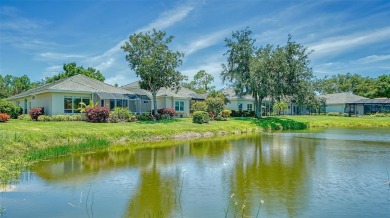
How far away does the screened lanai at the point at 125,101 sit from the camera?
33800 millimetres

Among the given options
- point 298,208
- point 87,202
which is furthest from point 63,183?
point 298,208

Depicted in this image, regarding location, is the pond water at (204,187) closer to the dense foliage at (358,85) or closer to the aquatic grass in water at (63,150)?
the aquatic grass in water at (63,150)

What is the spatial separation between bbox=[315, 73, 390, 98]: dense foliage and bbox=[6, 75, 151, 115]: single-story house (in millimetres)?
42550

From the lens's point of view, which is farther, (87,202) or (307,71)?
(307,71)

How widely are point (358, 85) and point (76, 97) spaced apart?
72544 mm

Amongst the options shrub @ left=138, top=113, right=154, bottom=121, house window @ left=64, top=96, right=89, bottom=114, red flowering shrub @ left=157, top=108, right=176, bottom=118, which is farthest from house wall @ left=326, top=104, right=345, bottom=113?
house window @ left=64, top=96, right=89, bottom=114

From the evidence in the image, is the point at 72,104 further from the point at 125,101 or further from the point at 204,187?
the point at 204,187

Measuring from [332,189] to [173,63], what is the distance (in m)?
26.6

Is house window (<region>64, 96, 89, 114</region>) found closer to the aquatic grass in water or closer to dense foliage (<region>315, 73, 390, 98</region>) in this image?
the aquatic grass in water

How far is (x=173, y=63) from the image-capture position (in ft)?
115

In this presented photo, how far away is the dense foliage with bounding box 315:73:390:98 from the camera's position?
72.4m

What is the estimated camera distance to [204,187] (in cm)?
1099

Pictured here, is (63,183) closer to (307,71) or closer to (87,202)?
(87,202)

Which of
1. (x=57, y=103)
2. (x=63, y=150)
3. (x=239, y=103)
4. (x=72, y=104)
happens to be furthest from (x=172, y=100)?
(x=63, y=150)
